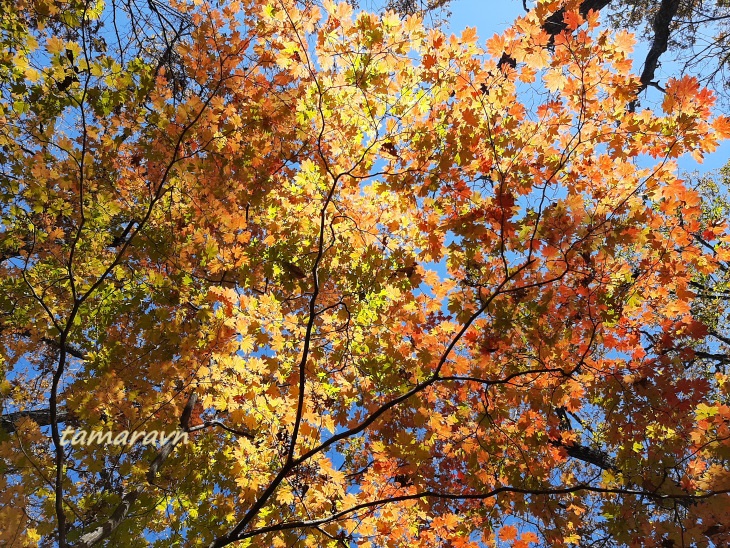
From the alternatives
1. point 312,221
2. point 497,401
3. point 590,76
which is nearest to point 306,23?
point 312,221

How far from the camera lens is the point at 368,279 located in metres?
4.63

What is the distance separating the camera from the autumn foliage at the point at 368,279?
12.8ft

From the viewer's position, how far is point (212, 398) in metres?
5.32

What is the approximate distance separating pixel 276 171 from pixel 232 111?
86 cm

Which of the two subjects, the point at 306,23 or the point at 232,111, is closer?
the point at 306,23

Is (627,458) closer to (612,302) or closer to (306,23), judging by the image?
(612,302)

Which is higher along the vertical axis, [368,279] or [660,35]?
[660,35]

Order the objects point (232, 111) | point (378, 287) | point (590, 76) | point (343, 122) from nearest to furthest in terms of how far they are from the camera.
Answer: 1. point (590, 76)
2. point (378, 287)
3. point (343, 122)
4. point (232, 111)

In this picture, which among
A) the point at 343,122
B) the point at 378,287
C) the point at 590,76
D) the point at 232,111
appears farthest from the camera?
the point at 232,111

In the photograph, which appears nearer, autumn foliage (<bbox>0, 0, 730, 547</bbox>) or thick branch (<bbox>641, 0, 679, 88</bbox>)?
autumn foliage (<bbox>0, 0, 730, 547</bbox>)

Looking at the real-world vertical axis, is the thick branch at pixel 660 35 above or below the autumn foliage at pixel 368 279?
above

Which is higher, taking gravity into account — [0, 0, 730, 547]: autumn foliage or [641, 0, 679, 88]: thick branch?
[641, 0, 679, 88]: thick branch

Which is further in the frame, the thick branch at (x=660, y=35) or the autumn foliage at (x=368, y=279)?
the thick branch at (x=660, y=35)

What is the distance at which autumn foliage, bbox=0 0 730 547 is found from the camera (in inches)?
154
